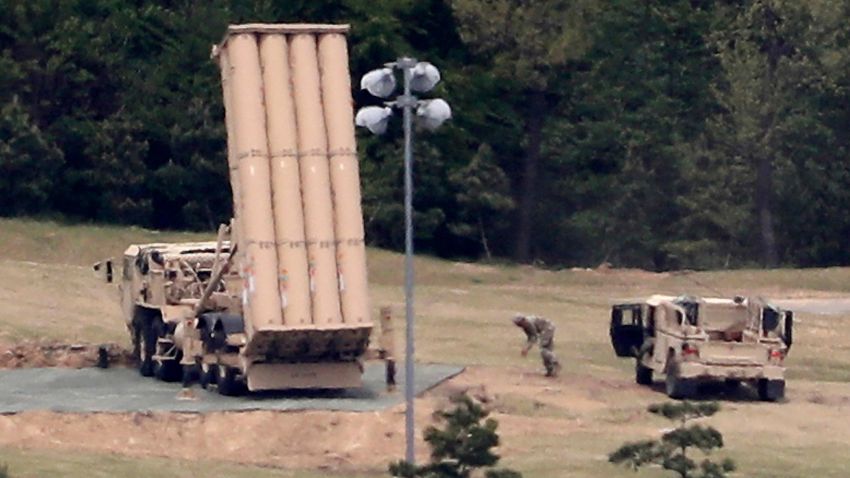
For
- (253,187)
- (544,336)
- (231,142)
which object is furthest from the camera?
(544,336)

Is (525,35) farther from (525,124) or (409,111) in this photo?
(409,111)

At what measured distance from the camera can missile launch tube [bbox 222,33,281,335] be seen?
108 feet

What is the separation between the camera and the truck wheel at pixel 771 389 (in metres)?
36.2

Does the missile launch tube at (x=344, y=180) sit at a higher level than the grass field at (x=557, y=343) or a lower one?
higher

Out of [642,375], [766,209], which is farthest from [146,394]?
[766,209]

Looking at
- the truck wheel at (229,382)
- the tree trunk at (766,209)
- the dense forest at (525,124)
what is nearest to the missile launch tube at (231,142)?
the truck wheel at (229,382)

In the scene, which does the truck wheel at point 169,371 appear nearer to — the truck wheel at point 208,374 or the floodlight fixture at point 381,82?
the truck wheel at point 208,374

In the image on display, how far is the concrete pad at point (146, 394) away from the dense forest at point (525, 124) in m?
33.1

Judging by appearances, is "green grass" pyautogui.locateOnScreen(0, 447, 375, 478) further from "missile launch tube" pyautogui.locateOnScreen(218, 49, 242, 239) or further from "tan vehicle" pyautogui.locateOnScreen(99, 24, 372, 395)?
"missile launch tube" pyautogui.locateOnScreen(218, 49, 242, 239)

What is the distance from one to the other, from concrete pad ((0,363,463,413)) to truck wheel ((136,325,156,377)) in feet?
0.61

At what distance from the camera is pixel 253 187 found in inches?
1308

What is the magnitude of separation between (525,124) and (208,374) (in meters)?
43.6

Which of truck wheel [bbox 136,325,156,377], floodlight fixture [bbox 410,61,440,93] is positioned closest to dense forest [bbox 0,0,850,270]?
truck wheel [bbox 136,325,156,377]

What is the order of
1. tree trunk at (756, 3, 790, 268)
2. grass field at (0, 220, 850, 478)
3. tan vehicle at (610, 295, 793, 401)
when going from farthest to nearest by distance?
tree trunk at (756, 3, 790, 268)
tan vehicle at (610, 295, 793, 401)
grass field at (0, 220, 850, 478)
